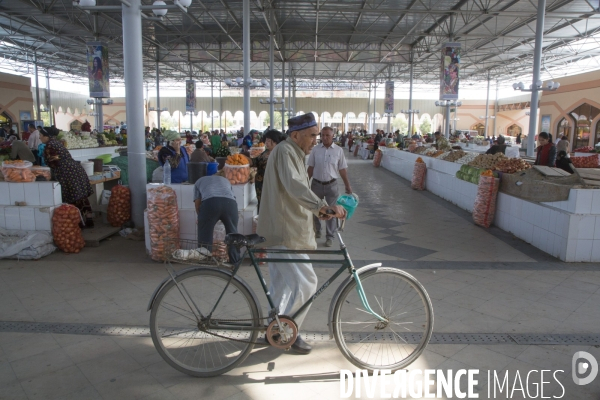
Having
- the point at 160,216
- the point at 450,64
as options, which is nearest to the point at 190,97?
the point at 450,64

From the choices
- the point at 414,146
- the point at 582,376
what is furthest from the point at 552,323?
the point at 414,146

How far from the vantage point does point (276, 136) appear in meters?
5.82

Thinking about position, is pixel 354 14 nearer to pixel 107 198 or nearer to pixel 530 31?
pixel 530 31

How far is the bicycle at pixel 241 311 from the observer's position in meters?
2.93

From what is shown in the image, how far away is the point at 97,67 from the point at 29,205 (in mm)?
12812

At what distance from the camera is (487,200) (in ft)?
24.9

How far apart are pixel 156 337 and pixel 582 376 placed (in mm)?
2834

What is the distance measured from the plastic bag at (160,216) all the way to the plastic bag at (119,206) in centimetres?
152

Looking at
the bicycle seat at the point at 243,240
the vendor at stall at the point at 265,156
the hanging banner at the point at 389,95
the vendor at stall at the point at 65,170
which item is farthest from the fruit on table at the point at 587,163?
the hanging banner at the point at 389,95

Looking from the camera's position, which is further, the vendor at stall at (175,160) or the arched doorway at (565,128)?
the arched doorway at (565,128)

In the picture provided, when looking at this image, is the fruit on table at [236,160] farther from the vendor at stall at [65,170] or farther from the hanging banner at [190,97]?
the hanging banner at [190,97]

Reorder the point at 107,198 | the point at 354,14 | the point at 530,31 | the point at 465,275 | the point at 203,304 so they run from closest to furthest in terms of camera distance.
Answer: the point at 203,304 → the point at 465,275 → the point at 107,198 → the point at 354,14 → the point at 530,31

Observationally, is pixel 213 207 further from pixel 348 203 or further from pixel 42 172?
pixel 42 172

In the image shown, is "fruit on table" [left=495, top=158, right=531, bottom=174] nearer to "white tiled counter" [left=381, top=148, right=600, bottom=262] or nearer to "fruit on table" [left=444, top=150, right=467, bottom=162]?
→ "white tiled counter" [left=381, top=148, right=600, bottom=262]
